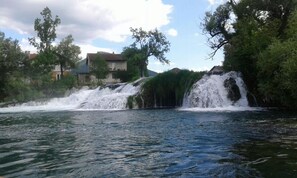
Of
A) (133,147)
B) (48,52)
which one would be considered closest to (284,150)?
(133,147)

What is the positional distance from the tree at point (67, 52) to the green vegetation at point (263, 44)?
107ft

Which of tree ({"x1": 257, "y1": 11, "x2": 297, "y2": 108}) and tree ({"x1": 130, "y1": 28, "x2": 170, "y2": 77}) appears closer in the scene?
tree ({"x1": 257, "y1": 11, "x2": 297, "y2": 108})

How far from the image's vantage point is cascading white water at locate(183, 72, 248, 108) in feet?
110

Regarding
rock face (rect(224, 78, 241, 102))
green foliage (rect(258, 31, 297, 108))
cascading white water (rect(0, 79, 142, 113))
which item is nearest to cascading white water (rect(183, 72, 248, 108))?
rock face (rect(224, 78, 241, 102))

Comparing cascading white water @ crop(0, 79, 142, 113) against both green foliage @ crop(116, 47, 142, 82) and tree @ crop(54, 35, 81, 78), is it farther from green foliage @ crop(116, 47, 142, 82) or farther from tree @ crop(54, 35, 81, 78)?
green foliage @ crop(116, 47, 142, 82)

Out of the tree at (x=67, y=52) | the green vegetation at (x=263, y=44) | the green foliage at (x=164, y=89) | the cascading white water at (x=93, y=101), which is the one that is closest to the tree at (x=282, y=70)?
the green vegetation at (x=263, y=44)

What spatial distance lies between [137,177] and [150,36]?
255ft

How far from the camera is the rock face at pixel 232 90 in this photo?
33719 mm

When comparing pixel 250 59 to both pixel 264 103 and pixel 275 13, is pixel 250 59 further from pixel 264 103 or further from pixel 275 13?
pixel 275 13

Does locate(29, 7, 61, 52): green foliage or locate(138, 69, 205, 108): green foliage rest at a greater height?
locate(29, 7, 61, 52): green foliage

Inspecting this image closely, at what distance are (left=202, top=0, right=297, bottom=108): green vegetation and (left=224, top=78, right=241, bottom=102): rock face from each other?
125 cm

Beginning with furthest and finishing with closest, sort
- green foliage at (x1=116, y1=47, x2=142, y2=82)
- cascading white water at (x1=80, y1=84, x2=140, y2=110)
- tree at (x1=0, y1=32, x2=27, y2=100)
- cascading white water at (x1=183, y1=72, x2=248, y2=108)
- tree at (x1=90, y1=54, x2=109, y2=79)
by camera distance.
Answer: green foliage at (x1=116, y1=47, x2=142, y2=82)
tree at (x1=90, y1=54, x2=109, y2=79)
tree at (x1=0, y1=32, x2=27, y2=100)
cascading white water at (x1=80, y1=84, x2=140, y2=110)
cascading white water at (x1=183, y1=72, x2=248, y2=108)

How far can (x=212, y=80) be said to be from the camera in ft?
116

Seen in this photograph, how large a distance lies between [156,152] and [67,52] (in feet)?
201
